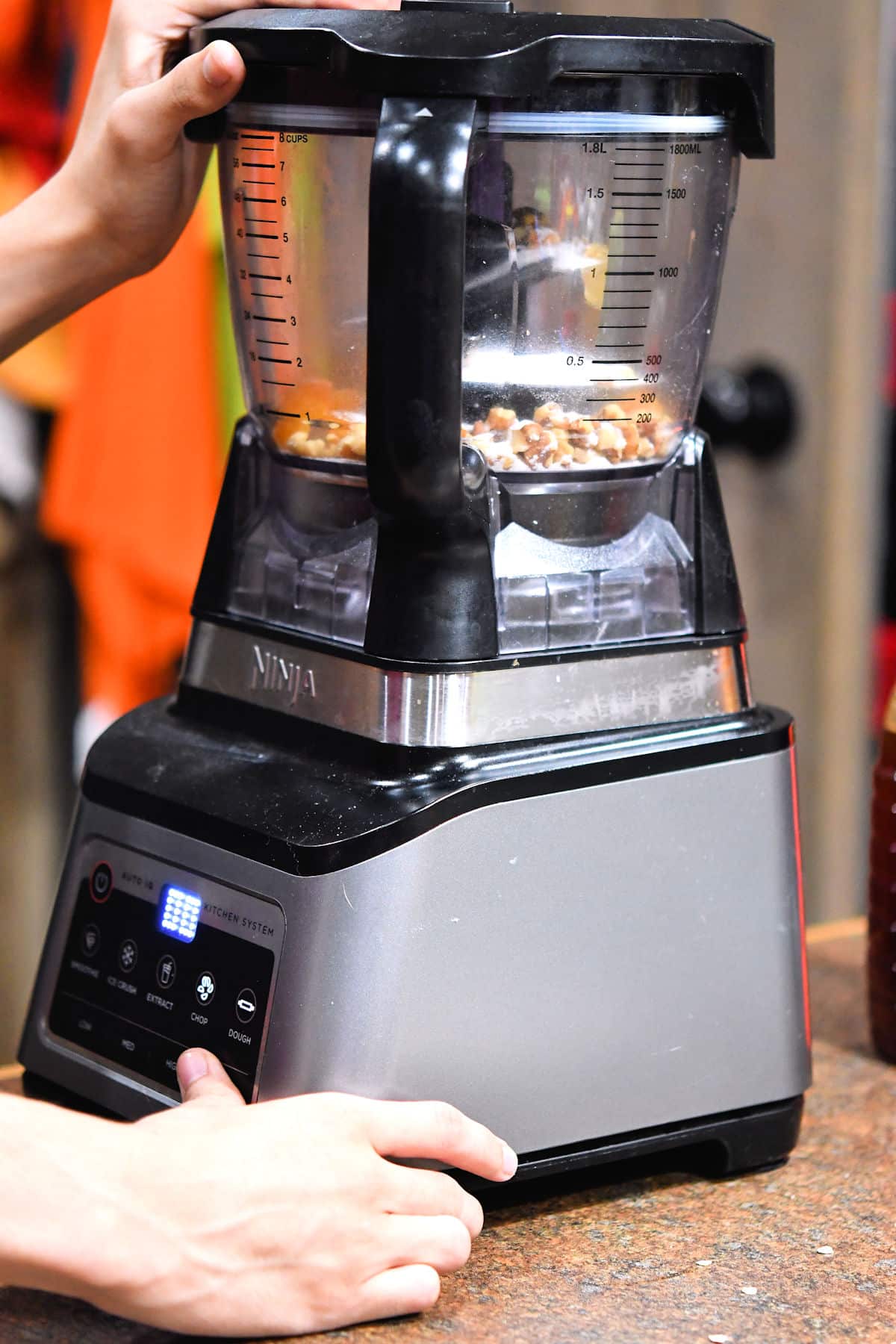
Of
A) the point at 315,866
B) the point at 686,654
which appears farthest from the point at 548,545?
the point at 315,866

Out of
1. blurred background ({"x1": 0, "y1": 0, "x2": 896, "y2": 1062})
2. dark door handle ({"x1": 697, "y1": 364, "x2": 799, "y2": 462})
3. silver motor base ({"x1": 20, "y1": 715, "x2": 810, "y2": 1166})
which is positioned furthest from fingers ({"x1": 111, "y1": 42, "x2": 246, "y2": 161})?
dark door handle ({"x1": 697, "y1": 364, "x2": 799, "y2": 462})

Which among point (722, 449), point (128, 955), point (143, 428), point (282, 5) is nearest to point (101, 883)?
point (128, 955)

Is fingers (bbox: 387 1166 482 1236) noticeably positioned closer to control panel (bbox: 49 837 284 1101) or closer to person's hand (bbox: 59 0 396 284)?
control panel (bbox: 49 837 284 1101)

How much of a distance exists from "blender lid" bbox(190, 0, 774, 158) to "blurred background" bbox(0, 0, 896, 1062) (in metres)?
0.93

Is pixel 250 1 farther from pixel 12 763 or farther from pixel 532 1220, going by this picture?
pixel 12 763

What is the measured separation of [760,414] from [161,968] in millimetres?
1209

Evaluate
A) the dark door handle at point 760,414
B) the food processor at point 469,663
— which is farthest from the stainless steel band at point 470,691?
the dark door handle at point 760,414

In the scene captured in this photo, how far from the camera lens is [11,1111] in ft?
2.06

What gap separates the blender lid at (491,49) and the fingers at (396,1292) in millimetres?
457

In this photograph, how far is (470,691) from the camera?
722mm

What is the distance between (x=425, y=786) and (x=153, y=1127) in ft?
0.57

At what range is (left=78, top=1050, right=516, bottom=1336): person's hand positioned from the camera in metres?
0.61

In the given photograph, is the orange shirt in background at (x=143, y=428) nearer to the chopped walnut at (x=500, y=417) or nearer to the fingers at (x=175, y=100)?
the fingers at (x=175, y=100)

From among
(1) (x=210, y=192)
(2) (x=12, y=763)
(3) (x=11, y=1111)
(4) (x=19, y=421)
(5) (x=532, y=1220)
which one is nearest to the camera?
(3) (x=11, y=1111)
